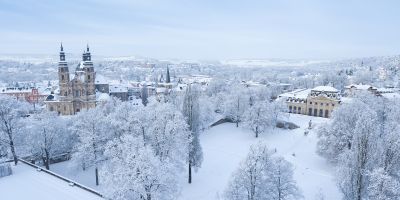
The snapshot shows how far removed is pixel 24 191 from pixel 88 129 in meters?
10.4

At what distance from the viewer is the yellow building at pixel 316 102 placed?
6800cm

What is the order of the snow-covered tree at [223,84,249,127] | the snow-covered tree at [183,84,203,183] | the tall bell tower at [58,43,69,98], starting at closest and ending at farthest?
the snow-covered tree at [183,84,203,183]
the snow-covered tree at [223,84,249,127]
the tall bell tower at [58,43,69,98]

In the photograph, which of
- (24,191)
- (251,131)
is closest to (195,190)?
(24,191)

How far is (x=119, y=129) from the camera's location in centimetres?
3538

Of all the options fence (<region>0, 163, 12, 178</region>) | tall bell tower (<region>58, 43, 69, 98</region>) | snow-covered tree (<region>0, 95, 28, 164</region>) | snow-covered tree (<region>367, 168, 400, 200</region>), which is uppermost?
tall bell tower (<region>58, 43, 69, 98</region>)

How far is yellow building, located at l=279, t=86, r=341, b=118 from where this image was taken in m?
68.0

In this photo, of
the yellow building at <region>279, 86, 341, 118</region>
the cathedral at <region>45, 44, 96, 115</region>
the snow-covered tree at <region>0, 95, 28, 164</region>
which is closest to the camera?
the snow-covered tree at <region>0, 95, 28, 164</region>

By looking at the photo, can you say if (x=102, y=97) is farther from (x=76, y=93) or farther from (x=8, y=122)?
(x=8, y=122)

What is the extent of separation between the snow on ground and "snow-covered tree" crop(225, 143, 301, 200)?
10.6 metres

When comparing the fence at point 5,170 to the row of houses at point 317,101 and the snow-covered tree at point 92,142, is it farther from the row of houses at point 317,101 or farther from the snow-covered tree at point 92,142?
the row of houses at point 317,101

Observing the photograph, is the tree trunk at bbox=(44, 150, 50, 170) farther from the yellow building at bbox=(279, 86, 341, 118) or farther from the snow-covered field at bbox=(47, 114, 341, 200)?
the yellow building at bbox=(279, 86, 341, 118)

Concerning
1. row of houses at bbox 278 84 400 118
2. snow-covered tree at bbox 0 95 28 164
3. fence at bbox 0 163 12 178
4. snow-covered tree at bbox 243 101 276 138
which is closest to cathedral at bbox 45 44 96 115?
snow-covered tree at bbox 0 95 28 164

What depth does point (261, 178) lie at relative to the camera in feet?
78.0

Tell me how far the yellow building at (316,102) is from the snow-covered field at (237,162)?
25.5 ft
